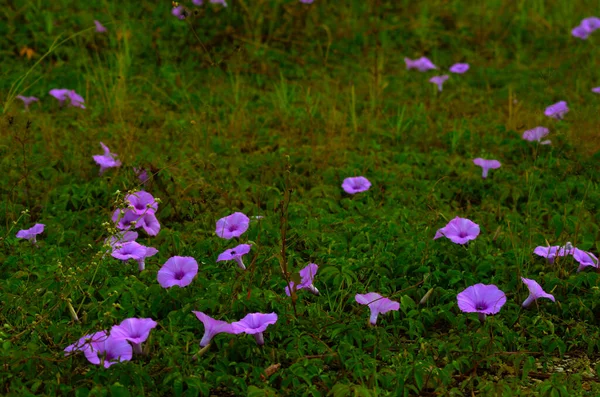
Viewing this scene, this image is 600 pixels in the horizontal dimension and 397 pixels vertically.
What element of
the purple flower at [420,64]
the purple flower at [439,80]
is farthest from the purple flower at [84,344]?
the purple flower at [420,64]

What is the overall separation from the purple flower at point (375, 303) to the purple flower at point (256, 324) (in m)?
0.31

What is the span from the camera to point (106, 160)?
3564 mm

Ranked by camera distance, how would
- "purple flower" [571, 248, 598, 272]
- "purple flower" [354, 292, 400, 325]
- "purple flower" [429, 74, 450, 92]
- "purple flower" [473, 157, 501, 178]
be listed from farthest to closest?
"purple flower" [429, 74, 450, 92]
"purple flower" [473, 157, 501, 178]
"purple flower" [571, 248, 598, 272]
"purple flower" [354, 292, 400, 325]

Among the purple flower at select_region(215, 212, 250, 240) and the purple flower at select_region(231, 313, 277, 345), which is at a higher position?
the purple flower at select_region(231, 313, 277, 345)

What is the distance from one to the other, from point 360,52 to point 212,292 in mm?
3116

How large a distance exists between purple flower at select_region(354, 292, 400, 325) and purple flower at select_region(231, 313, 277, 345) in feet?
1.01

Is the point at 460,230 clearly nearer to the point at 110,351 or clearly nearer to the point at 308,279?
the point at 308,279

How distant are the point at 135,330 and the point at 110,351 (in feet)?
0.33

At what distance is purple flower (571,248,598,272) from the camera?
2.86 metres

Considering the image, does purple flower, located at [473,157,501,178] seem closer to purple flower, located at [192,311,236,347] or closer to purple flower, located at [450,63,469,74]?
purple flower, located at [450,63,469,74]

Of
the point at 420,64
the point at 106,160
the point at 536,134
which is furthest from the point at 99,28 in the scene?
the point at 536,134

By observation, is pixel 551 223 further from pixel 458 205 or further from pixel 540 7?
pixel 540 7

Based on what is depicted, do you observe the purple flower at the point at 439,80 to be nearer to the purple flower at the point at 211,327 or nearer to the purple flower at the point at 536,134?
the purple flower at the point at 536,134

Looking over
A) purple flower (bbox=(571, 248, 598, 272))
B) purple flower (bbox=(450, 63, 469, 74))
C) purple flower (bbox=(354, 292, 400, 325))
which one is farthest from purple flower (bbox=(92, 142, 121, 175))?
purple flower (bbox=(450, 63, 469, 74))
